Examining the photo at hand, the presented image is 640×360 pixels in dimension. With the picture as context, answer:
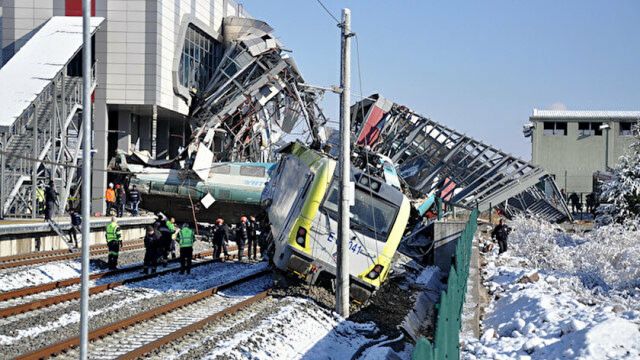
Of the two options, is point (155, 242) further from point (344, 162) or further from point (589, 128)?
point (589, 128)

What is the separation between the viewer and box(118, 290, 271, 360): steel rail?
39.7 ft

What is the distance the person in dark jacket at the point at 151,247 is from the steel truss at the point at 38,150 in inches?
347

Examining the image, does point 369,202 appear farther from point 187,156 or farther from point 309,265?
point 187,156

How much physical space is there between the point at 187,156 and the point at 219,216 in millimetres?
5472

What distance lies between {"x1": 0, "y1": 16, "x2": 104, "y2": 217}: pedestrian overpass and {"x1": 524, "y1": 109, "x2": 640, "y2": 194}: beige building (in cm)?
4188

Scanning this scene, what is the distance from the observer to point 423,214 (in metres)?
36.5

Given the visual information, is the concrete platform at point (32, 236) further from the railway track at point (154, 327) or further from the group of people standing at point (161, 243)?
the railway track at point (154, 327)

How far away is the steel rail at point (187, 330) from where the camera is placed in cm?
1210

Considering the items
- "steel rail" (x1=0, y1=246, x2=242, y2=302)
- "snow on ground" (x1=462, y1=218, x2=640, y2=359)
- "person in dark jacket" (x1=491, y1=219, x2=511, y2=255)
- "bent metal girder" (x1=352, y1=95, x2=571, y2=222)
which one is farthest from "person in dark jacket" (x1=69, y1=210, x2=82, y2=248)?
"bent metal girder" (x1=352, y1=95, x2=571, y2=222)

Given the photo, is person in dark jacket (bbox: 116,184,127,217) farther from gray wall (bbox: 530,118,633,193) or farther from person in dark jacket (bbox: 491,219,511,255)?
gray wall (bbox: 530,118,633,193)

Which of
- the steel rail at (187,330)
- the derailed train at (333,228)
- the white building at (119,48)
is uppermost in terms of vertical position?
the white building at (119,48)

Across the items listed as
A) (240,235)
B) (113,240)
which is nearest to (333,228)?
(113,240)

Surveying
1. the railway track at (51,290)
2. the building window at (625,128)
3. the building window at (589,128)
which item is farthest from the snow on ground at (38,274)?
the building window at (625,128)

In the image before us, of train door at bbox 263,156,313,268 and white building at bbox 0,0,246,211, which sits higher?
white building at bbox 0,0,246,211
